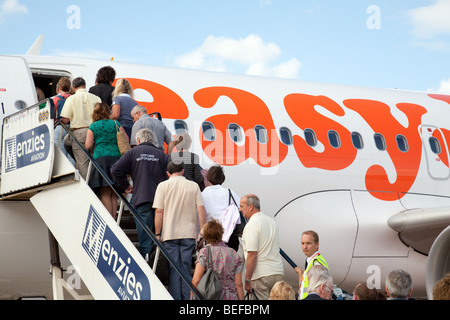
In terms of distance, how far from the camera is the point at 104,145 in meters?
7.56

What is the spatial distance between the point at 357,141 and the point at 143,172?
4960mm

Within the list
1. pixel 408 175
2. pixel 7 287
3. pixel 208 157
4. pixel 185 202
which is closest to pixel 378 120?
pixel 408 175

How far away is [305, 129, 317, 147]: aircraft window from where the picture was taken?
10555 mm

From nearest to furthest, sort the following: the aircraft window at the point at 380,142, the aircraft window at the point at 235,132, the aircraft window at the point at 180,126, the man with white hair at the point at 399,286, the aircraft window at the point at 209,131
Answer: the man with white hair at the point at 399,286 → the aircraft window at the point at 180,126 → the aircraft window at the point at 209,131 → the aircraft window at the point at 235,132 → the aircraft window at the point at 380,142

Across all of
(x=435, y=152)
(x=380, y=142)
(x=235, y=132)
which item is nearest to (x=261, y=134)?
(x=235, y=132)

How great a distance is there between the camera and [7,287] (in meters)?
8.29

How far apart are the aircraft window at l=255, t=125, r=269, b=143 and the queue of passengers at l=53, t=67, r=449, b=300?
213 centimetres

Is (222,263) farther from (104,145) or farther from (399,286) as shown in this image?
(104,145)

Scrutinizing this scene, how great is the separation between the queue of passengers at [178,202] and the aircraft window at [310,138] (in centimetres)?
279

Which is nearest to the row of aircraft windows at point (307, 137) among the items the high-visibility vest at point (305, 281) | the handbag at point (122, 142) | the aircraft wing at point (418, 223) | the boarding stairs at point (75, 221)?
the aircraft wing at point (418, 223)

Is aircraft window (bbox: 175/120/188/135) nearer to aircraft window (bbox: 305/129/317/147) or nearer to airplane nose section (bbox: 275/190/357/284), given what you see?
airplane nose section (bbox: 275/190/357/284)

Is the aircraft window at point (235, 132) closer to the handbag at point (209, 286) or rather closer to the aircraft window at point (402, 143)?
the aircraft window at point (402, 143)

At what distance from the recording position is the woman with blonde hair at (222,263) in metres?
6.39

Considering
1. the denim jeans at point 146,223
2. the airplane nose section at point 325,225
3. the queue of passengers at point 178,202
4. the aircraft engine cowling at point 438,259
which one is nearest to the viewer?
the queue of passengers at point 178,202
